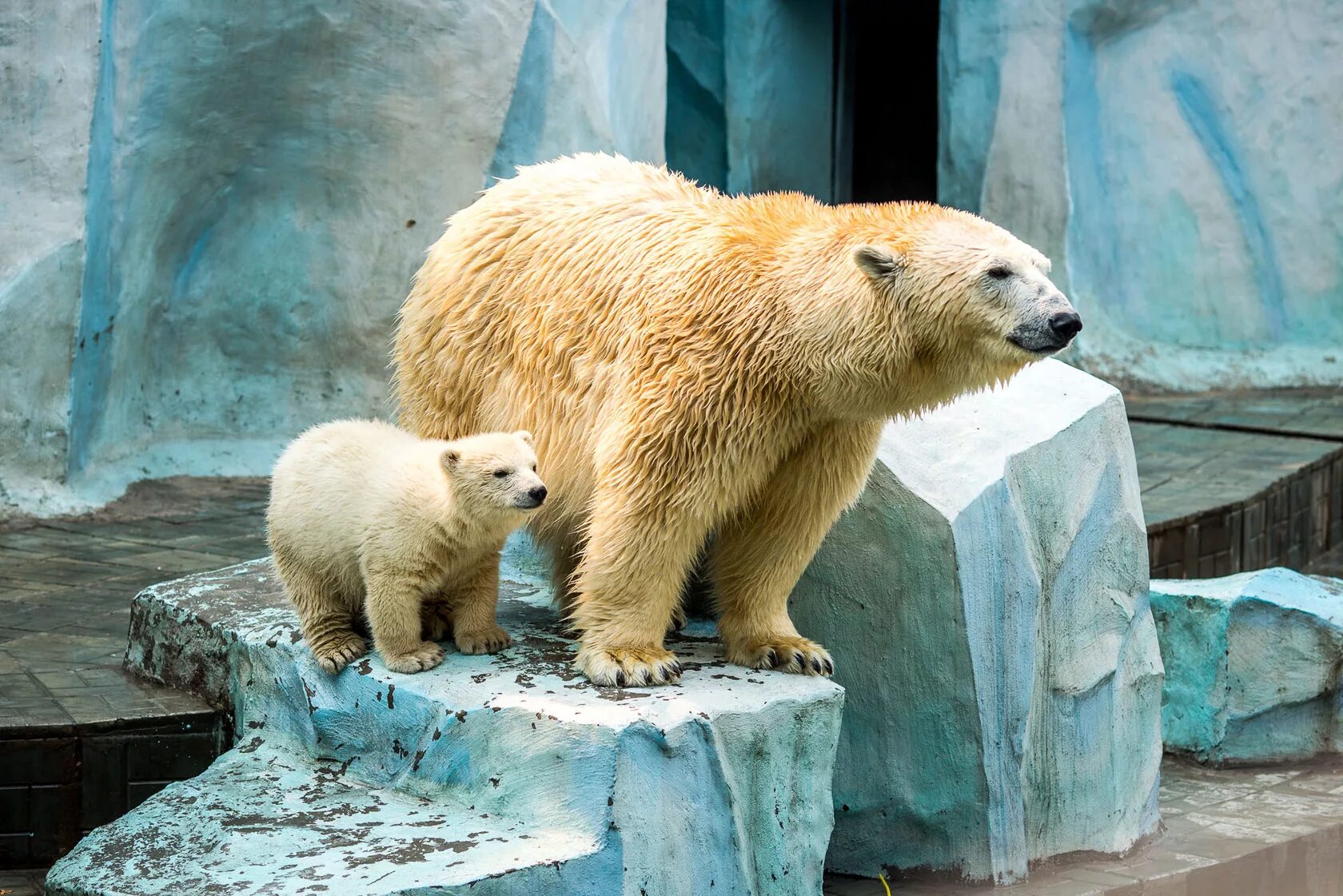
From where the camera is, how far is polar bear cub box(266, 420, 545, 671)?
3.43 metres

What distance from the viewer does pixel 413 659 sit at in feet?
11.8

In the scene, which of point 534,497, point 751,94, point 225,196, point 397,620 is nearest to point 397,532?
point 397,620

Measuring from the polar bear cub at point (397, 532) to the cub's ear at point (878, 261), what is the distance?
2.67ft

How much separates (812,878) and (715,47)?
9.73 meters

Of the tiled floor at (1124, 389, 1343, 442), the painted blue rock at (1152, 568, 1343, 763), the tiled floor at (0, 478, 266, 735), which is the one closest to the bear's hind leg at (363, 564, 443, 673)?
the tiled floor at (0, 478, 266, 735)

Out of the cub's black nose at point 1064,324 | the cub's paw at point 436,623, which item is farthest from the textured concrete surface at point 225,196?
the cub's black nose at point 1064,324

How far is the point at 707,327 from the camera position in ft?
11.6

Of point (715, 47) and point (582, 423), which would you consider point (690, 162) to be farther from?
point (582, 423)

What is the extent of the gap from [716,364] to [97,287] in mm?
4108

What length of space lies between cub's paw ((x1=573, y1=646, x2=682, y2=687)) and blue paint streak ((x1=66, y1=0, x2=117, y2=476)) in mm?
3870

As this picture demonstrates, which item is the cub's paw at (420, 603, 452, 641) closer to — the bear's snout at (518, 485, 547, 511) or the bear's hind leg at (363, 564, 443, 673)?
the bear's hind leg at (363, 564, 443, 673)

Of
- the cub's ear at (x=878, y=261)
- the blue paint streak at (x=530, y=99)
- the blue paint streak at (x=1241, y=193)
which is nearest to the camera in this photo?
the cub's ear at (x=878, y=261)

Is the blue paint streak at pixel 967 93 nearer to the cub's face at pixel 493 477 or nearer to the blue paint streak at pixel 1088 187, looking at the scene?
the blue paint streak at pixel 1088 187

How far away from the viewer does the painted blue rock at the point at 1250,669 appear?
521 centimetres
